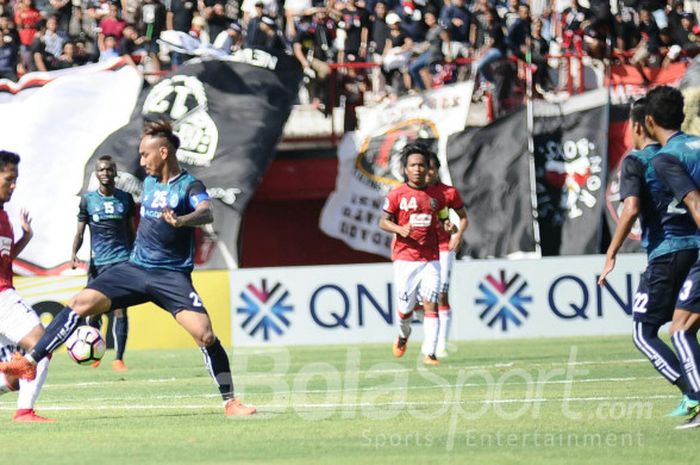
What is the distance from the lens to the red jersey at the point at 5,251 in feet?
41.8

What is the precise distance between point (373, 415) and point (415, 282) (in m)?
6.71

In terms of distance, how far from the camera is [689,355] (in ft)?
35.1

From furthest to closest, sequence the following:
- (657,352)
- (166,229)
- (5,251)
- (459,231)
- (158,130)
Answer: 1. (459,231)
2. (5,251)
3. (166,229)
4. (158,130)
5. (657,352)

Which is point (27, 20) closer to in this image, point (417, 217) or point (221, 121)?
point (221, 121)

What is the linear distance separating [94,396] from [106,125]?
14700mm

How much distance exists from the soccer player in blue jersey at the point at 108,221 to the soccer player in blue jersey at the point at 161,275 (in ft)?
24.3

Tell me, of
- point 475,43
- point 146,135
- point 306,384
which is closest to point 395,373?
point 306,384

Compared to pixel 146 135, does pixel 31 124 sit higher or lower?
lower

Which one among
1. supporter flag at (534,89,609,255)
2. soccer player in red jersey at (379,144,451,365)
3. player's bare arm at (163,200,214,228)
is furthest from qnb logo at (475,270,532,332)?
player's bare arm at (163,200,214,228)

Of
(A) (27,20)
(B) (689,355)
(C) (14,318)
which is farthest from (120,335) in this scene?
(A) (27,20)

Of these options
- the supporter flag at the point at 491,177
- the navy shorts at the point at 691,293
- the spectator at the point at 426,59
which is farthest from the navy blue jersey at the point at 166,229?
the spectator at the point at 426,59

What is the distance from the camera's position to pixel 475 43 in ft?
97.3

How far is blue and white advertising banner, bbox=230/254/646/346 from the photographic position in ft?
81.9

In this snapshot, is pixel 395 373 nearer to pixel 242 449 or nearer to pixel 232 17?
pixel 242 449
